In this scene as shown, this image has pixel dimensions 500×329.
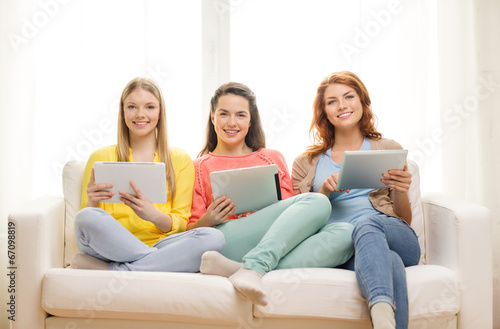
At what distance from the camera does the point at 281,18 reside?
9.15ft

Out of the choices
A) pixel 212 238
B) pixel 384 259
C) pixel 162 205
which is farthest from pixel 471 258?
pixel 162 205

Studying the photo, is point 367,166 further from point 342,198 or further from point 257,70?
point 257,70

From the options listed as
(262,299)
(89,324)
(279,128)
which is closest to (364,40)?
(279,128)

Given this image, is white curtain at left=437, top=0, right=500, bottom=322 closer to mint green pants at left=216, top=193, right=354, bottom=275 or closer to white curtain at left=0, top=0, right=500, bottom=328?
white curtain at left=0, top=0, right=500, bottom=328

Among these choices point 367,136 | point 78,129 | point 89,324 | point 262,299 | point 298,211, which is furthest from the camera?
point 78,129

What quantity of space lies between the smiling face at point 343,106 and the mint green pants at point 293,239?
445mm

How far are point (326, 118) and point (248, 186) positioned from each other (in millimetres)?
630

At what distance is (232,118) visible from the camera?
2254 millimetres

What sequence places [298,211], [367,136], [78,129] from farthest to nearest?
[78,129]
[367,136]
[298,211]

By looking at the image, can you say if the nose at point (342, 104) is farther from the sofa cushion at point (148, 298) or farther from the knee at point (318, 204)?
the sofa cushion at point (148, 298)

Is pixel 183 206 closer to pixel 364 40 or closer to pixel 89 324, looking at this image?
pixel 89 324

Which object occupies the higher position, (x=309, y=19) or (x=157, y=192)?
(x=309, y=19)

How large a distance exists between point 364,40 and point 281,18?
1.52ft

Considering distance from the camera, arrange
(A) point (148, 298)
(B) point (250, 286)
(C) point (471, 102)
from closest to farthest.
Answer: (B) point (250, 286)
(A) point (148, 298)
(C) point (471, 102)
